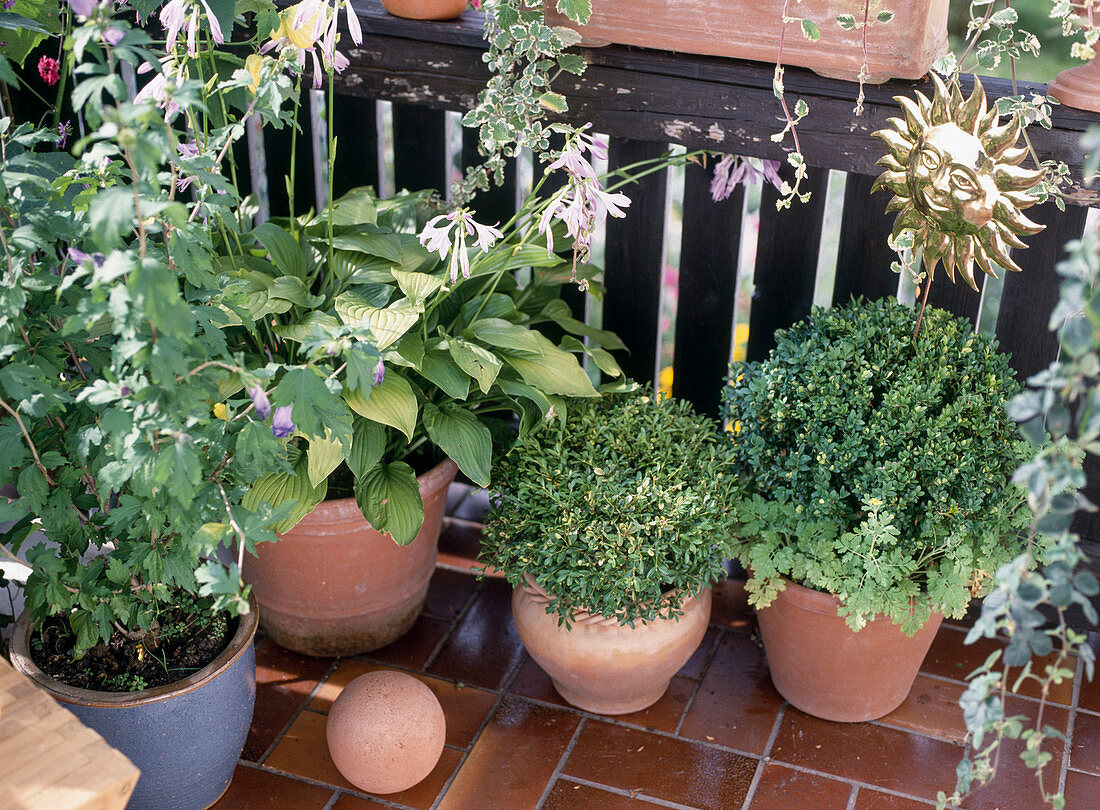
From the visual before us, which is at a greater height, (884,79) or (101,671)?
(884,79)

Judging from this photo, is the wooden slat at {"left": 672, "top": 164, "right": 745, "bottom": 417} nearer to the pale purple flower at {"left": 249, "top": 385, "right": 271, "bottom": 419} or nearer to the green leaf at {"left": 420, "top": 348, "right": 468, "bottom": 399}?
the green leaf at {"left": 420, "top": 348, "right": 468, "bottom": 399}

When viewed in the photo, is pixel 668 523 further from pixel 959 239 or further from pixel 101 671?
pixel 101 671

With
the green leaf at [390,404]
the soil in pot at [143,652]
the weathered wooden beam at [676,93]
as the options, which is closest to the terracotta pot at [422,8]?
the weathered wooden beam at [676,93]

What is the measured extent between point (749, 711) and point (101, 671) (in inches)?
56.7

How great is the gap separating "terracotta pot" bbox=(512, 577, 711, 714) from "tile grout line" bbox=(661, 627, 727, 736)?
0.11m

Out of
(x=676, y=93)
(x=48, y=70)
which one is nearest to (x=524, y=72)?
(x=676, y=93)

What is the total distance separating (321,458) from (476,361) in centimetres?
37

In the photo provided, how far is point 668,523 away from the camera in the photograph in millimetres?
2215

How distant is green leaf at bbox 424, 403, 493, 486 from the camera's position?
→ 2.30m

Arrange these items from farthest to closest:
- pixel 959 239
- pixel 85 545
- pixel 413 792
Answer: pixel 413 792 < pixel 959 239 < pixel 85 545

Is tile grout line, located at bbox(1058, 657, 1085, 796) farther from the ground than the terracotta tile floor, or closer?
farther from the ground

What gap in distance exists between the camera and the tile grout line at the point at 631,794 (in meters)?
2.31

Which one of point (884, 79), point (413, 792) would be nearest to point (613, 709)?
point (413, 792)

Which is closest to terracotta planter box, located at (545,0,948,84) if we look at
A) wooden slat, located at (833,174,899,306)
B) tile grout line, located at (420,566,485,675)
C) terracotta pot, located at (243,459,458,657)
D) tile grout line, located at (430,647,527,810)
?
wooden slat, located at (833,174,899,306)
